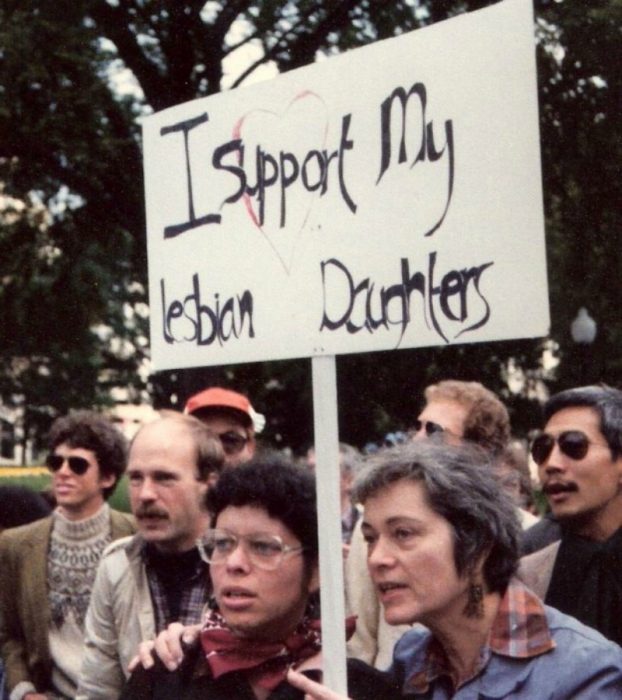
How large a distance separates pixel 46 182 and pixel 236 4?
298 cm

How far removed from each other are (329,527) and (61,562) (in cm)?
216

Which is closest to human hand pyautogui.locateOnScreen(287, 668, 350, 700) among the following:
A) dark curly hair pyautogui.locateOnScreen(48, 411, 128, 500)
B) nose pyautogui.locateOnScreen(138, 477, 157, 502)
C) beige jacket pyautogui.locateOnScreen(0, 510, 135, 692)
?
nose pyautogui.locateOnScreen(138, 477, 157, 502)

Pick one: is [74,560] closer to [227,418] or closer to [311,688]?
[227,418]

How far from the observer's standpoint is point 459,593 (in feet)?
8.59

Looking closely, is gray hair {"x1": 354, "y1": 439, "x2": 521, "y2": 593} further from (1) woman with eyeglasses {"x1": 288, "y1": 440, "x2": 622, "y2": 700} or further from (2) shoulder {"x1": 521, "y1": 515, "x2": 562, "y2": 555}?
(2) shoulder {"x1": 521, "y1": 515, "x2": 562, "y2": 555}

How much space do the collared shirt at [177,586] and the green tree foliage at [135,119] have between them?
7181mm

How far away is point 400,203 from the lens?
2.79 metres

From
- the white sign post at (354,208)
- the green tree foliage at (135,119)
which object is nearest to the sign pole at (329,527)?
the white sign post at (354,208)

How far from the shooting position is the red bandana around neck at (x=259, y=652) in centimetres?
287

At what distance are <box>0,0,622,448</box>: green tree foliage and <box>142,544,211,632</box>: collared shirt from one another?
7.18 meters

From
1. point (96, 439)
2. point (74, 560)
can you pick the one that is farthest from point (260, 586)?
point (96, 439)

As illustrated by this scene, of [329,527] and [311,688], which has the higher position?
[329,527]

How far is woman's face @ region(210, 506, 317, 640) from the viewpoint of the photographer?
9.36 ft

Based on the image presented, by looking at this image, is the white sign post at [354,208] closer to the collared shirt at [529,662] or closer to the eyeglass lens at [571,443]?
the collared shirt at [529,662]
